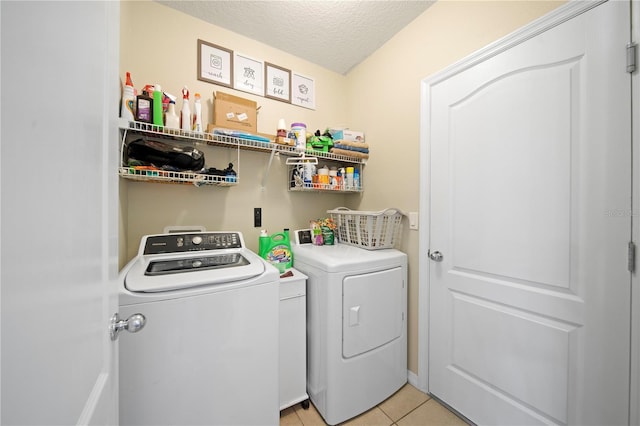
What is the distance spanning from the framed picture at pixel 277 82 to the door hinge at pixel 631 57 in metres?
1.99

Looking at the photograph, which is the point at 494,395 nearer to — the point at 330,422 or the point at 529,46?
the point at 330,422

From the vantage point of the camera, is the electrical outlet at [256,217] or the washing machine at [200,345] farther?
the electrical outlet at [256,217]

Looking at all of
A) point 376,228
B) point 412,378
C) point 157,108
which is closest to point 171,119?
point 157,108

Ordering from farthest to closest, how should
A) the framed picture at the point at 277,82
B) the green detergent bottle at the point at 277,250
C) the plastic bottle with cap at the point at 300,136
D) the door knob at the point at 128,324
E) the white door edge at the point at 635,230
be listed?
the framed picture at the point at 277,82
the plastic bottle with cap at the point at 300,136
the green detergent bottle at the point at 277,250
the white door edge at the point at 635,230
the door knob at the point at 128,324

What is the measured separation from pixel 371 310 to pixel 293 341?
21.1 inches

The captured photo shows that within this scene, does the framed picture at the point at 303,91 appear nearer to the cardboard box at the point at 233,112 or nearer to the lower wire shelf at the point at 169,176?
the cardboard box at the point at 233,112

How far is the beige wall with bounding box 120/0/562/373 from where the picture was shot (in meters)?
1.51

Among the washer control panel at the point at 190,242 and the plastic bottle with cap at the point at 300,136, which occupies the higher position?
the plastic bottle with cap at the point at 300,136

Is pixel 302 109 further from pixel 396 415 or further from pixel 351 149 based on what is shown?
pixel 396 415

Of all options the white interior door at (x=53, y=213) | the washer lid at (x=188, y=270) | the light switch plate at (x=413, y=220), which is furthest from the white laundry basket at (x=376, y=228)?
the white interior door at (x=53, y=213)

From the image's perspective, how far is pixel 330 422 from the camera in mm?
1414

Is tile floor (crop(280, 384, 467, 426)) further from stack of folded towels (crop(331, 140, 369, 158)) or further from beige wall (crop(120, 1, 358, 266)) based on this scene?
stack of folded towels (crop(331, 140, 369, 158))

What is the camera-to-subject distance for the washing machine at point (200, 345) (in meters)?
0.97

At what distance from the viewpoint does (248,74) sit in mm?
1978
